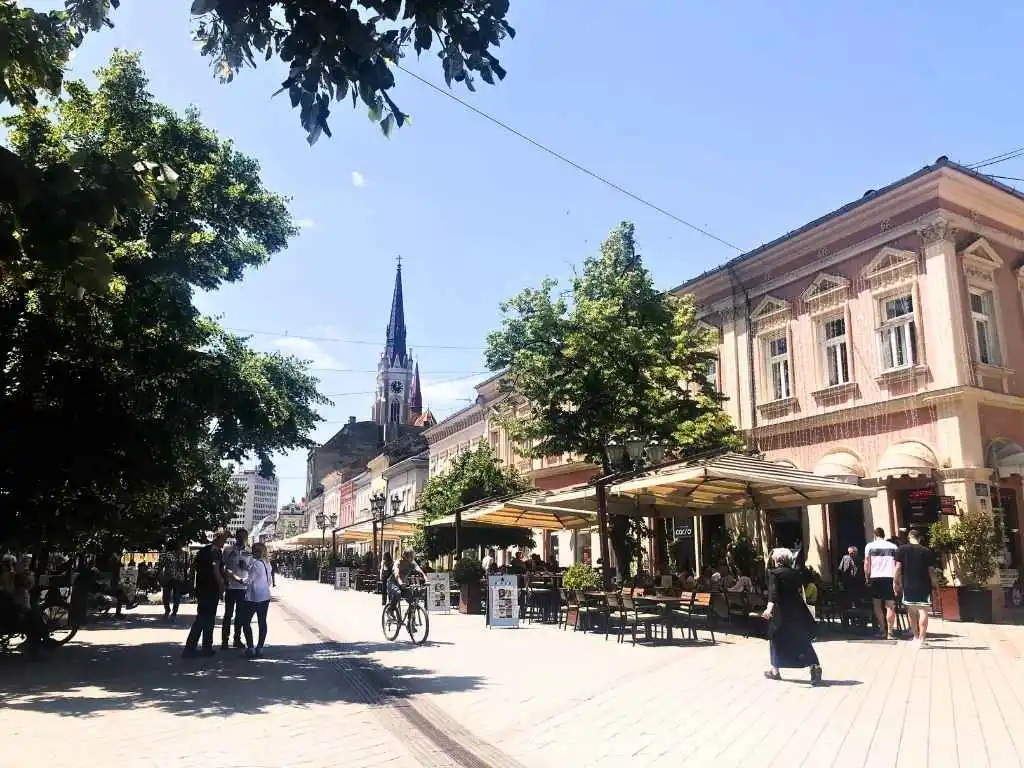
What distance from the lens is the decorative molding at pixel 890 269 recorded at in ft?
61.6

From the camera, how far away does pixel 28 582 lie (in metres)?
12.0

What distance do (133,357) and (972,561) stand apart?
15.7 meters

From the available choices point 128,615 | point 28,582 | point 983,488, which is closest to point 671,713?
point 28,582

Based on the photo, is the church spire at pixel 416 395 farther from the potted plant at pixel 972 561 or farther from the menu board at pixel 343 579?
the potted plant at pixel 972 561

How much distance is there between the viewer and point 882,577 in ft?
41.9

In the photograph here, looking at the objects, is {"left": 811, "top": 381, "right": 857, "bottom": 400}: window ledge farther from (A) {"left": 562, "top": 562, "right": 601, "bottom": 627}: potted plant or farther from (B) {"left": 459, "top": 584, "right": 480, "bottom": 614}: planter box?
(B) {"left": 459, "top": 584, "right": 480, "bottom": 614}: planter box

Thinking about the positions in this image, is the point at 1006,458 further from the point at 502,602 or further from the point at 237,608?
the point at 237,608

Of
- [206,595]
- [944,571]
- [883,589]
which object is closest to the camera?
[206,595]

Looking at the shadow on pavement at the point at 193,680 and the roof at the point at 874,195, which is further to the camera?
the roof at the point at 874,195

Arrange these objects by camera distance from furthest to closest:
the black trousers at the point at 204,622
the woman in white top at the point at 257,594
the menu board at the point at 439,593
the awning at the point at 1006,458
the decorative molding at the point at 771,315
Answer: the decorative molding at the point at 771,315
the menu board at the point at 439,593
the awning at the point at 1006,458
the woman in white top at the point at 257,594
the black trousers at the point at 204,622

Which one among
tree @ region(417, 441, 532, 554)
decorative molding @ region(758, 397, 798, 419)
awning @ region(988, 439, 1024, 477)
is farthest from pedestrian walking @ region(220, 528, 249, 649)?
awning @ region(988, 439, 1024, 477)

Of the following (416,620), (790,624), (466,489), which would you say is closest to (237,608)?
(416,620)

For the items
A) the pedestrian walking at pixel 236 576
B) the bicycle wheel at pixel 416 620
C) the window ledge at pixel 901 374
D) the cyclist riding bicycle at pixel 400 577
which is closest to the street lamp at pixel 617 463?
the bicycle wheel at pixel 416 620

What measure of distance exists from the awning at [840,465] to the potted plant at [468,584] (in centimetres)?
872
